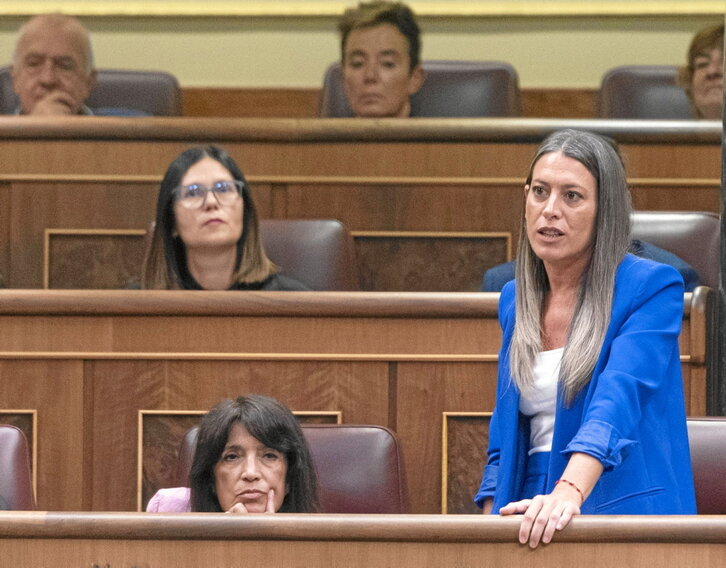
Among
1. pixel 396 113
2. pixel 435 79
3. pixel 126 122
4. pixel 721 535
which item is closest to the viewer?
pixel 721 535

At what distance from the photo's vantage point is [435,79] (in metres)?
2.00

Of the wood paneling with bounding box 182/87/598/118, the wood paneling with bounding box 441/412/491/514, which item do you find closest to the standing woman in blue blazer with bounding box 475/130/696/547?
the wood paneling with bounding box 441/412/491/514

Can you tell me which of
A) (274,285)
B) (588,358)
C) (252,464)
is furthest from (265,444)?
A: (274,285)

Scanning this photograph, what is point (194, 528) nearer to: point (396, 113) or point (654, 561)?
point (654, 561)

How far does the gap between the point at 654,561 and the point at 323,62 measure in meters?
1.82

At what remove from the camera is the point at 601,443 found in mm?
832

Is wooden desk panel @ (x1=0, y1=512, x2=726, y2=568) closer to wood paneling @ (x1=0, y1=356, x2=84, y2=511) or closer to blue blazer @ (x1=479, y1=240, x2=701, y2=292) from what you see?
wood paneling @ (x1=0, y1=356, x2=84, y2=511)

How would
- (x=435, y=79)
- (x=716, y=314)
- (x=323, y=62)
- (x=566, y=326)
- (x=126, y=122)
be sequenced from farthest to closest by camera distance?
(x=323, y=62) < (x=435, y=79) < (x=126, y=122) < (x=716, y=314) < (x=566, y=326)

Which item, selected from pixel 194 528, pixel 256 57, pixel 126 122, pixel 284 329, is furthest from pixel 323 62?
pixel 194 528

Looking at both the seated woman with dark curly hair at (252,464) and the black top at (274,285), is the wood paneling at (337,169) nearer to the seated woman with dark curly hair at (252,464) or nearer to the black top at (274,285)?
the black top at (274,285)

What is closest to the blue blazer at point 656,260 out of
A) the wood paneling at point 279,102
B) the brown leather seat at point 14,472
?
the brown leather seat at point 14,472

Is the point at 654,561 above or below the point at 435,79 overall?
below

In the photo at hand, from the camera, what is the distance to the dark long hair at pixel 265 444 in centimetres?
107

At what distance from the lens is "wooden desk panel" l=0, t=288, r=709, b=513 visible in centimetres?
126
